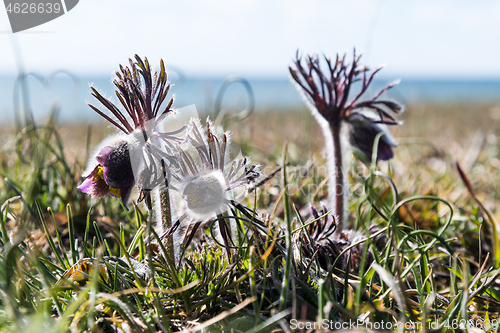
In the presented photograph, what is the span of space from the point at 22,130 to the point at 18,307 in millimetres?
1799

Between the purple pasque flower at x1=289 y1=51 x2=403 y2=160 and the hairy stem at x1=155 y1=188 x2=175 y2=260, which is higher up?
the purple pasque flower at x1=289 y1=51 x2=403 y2=160

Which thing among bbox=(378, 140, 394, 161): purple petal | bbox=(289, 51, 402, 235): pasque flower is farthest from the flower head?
bbox=(378, 140, 394, 161): purple petal

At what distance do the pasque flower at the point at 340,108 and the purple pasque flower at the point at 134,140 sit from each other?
81cm

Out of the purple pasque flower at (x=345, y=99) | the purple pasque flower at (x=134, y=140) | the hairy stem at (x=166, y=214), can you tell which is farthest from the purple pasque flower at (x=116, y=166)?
the purple pasque flower at (x=345, y=99)

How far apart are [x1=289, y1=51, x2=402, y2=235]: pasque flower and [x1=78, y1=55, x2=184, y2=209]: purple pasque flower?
0.81 m

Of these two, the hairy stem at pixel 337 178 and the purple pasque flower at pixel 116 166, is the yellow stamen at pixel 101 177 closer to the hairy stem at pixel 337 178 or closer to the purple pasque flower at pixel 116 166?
the purple pasque flower at pixel 116 166

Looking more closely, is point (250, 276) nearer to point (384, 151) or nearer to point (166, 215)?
point (166, 215)

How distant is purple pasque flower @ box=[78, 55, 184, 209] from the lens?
1528mm

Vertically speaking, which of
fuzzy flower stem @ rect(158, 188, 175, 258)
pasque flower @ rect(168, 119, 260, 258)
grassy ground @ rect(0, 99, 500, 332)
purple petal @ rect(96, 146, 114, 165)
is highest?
purple petal @ rect(96, 146, 114, 165)

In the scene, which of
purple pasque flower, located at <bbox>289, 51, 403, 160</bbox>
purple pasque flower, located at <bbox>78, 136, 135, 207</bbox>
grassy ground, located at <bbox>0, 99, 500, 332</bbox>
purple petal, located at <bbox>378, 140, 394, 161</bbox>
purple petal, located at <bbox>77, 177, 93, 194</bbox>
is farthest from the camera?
purple petal, located at <bbox>378, 140, 394, 161</bbox>

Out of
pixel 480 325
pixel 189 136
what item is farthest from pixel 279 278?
pixel 480 325

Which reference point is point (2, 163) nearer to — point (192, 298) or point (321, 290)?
point (192, 298)

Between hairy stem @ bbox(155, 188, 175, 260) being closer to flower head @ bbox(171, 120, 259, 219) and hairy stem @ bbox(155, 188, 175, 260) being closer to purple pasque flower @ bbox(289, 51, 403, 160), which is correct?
flower head @ bbox(171, 120, 259, 219)

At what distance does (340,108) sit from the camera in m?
2.18
